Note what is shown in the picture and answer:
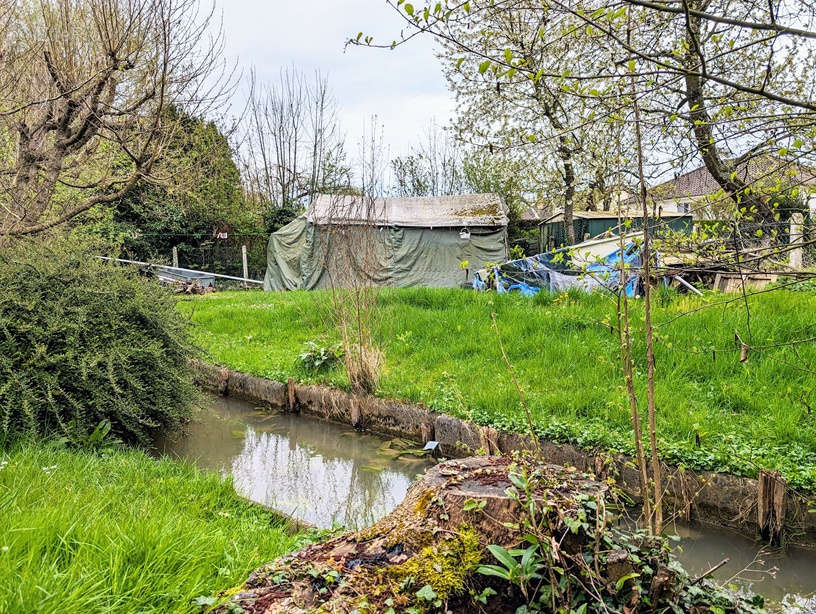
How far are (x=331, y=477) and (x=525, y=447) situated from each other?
2.02 metres

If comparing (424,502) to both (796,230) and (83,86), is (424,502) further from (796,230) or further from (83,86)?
(83,86)

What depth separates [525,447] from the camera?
12.7 feet

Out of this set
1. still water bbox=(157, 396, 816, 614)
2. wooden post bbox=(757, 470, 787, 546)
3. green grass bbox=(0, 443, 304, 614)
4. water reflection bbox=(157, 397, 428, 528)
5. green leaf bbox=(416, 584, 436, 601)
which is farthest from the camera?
water reflection bbox=(157, 397, 428, 528)

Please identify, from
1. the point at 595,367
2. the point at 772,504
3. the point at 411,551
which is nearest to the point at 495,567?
the point at 411,551

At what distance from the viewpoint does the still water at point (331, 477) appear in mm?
3406

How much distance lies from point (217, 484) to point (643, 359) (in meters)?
4.52

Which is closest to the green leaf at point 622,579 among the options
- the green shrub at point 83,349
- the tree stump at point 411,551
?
the tree stump at point 411,551

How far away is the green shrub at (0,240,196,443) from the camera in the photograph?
4.14 metres

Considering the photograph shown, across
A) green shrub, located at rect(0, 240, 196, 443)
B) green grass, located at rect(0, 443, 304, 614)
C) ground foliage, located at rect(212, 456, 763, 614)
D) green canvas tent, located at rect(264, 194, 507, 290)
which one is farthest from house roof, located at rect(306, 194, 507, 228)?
ground foliage, located at rect(212, 456, 763, 614)

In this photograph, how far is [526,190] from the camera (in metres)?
17.0

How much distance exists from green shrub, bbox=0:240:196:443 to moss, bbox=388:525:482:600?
348 centimetres

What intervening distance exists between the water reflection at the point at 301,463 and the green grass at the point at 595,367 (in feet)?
2.48

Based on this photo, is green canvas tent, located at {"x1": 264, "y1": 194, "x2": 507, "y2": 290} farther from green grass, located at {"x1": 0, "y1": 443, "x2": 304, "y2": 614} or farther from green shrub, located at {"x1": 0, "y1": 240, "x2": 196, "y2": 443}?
green grass, located at {"x1": 0, "y1": 443, "x2": 304, "y2": 614}

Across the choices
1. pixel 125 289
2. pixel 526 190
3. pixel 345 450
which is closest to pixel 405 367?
pixel 345 450
